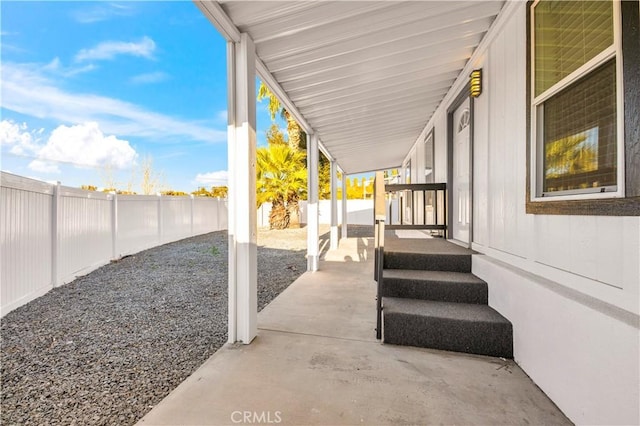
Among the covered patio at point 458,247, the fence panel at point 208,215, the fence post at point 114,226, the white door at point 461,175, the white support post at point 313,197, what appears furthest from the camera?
the fence panel at point 208,215

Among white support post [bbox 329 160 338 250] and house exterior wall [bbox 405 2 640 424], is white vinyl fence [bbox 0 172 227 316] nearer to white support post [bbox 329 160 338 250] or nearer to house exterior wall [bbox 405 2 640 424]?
house exterior wall [bbox 405 2 640 424]

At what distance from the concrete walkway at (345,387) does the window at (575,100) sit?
53.1 inches

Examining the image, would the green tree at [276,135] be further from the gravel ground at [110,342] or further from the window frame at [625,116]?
the window frame at [625,116]

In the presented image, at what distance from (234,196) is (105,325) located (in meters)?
2.12

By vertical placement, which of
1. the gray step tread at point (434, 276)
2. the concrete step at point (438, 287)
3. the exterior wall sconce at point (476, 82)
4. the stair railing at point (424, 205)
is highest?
the exterior wall sconce at point (476, 82)

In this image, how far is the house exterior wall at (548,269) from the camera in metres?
1.32

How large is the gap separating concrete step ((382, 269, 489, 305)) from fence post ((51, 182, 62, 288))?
4.77m

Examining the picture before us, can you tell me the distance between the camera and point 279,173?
12.3 metres

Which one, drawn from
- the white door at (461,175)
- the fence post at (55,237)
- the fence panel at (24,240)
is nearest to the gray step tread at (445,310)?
the white door at (461,175)

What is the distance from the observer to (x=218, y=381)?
1959 millimetres

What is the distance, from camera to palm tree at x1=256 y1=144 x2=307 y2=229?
38.9ft

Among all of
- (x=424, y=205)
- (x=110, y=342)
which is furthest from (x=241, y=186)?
(x=424, y=205)

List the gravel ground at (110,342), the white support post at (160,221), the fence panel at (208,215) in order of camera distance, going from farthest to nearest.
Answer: the fence panel at (208,215) < the white support post at (160,221) < the gravel ground at (110,342)

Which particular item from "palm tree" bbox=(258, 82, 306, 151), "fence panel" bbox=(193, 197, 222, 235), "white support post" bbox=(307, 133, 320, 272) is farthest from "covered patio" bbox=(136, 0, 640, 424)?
"palm tree" bbox=(258, 82, 306, 151)
